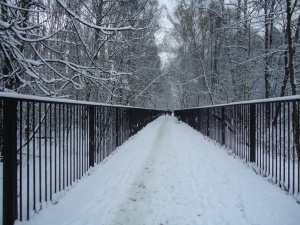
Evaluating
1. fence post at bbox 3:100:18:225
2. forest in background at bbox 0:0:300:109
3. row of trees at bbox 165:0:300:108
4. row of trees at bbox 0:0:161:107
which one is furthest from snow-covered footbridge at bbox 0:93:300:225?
row of trees at bbox 165:0:300:108

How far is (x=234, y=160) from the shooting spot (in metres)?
5.82

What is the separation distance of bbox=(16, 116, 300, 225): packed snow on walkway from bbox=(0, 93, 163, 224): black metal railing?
32cm

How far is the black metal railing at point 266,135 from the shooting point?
372 cm

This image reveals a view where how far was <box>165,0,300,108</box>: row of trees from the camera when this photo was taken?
9.34 metres

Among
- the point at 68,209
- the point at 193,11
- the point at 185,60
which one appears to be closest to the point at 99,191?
the point at 68,209

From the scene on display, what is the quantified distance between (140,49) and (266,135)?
41.7ft

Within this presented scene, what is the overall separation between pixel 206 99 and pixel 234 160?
80.3 feet

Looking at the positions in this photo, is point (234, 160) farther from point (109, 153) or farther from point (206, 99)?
point (206, 99)

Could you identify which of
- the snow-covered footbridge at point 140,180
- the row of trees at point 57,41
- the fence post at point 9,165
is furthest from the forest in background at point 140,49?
the fence post at point 9,165

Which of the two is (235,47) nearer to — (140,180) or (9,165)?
(140,180)

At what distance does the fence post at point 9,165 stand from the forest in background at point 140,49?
1.46 m

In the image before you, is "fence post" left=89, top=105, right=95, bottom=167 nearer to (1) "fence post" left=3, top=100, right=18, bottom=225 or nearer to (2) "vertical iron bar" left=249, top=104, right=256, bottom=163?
(1) "fence post" left=3, top=100, right=18, bottom=225

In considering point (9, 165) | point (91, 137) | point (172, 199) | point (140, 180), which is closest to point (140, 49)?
point (91, 137)

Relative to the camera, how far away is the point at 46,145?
325 centimetres
